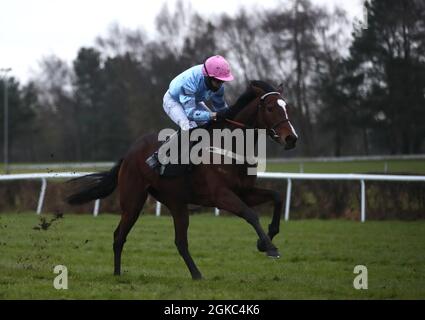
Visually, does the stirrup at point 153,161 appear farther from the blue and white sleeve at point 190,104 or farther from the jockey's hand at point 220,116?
the jockey's hand at point 220,116

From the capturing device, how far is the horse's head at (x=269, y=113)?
19.2 ft

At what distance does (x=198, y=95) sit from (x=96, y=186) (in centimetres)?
166

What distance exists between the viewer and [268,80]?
34156 millimetres

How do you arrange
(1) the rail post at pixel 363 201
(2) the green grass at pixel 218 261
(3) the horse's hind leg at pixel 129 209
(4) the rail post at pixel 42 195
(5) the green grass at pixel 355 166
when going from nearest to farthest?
(2) the green grass at pixel 218 261, (3) the horse's hind leg at pixel 129 209, (1) the rail post at pixel 363 201, (4) the rail post at pixel 42 195, (5) the green grass at pixel 355 166

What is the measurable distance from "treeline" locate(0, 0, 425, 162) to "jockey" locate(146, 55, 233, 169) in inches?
778

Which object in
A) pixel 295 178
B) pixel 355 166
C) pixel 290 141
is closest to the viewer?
pixel 290 141

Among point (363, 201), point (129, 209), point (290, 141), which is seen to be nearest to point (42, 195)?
point (363, 201)

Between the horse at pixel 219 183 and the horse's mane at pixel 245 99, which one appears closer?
the horse at pixel 219 183

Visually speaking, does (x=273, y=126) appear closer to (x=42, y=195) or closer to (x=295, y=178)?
(x=295, y=178)

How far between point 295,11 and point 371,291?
2951cm

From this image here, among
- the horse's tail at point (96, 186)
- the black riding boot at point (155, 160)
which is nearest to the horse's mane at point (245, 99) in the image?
the black riding boot at point (155, 160)

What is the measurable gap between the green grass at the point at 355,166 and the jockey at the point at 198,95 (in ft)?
33.3

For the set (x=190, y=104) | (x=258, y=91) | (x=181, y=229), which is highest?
(x=258, y=91)
